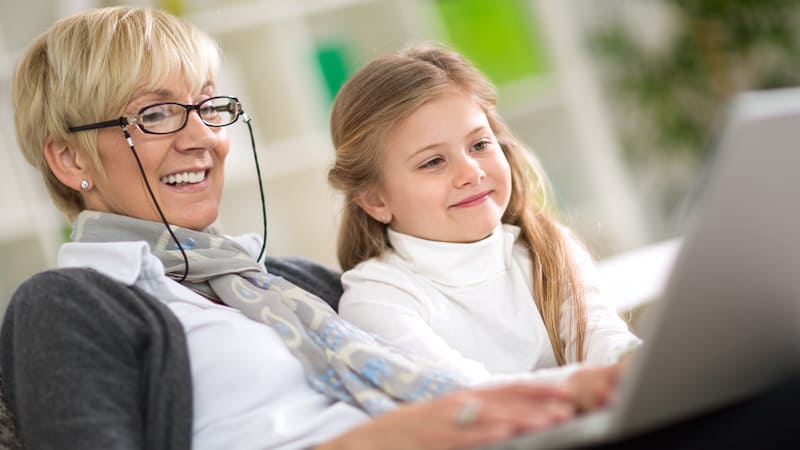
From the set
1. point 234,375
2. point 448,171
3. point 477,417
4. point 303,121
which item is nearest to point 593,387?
point 477,417

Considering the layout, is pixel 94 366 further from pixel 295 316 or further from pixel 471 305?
Result: pixel 471 305

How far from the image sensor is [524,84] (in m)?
3.53

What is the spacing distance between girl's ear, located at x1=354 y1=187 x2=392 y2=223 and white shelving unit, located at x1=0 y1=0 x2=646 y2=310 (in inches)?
54.4

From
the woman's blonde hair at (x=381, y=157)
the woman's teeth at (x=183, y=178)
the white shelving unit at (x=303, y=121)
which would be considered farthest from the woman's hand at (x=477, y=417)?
the white shelving unit at (x=303, y=121)

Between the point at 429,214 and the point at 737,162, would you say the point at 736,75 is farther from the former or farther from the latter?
the point at 737,162

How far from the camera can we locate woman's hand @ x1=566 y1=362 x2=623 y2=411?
1.00m

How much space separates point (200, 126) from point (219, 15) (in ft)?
5.65

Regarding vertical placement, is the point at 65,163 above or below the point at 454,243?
above

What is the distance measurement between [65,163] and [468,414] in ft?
2.79

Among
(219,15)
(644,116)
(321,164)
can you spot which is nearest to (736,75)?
(644,116)

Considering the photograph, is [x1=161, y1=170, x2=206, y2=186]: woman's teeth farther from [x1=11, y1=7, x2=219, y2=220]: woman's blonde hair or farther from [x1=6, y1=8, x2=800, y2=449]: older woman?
[x1=11, y1=7, x2=219, y2=220]: woman's blonde hair

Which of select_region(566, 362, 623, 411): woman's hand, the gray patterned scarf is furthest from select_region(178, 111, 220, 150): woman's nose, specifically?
select_region(566, 362, 623, 411): woman's hand

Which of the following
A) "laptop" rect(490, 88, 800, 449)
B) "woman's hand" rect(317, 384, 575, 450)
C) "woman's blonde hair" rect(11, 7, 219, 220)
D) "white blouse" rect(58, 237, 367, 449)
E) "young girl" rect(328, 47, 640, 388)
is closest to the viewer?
"laptop" rect(490, 88, 800, 449)

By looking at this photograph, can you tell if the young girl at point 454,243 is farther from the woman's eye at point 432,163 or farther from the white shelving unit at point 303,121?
the white shelving unit at point 303,121
